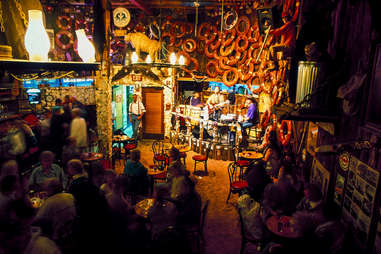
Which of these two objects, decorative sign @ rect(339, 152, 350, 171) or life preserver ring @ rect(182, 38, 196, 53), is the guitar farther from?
decorative sign @ rect(339, 152, 350, 171)

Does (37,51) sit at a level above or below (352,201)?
above

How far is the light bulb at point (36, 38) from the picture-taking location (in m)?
2.30

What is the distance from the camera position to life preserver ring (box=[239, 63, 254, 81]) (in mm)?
10372

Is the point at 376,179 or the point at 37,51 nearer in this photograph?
the point at 37,51

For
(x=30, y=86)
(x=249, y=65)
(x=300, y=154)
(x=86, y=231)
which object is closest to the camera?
(x=86, y=231)

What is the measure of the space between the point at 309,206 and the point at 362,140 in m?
1.47

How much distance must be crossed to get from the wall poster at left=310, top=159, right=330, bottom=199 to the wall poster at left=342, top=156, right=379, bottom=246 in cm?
67

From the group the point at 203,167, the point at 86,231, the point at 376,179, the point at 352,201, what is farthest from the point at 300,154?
the point at 86,231

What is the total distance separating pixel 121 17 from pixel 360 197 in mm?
10748

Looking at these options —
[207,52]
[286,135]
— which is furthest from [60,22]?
[286,135]

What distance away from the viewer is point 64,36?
11.7 metres

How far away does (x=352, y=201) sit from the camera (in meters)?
3.50

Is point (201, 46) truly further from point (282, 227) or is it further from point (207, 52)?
point (282, 227)

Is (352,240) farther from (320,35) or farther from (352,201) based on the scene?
(320,35)
